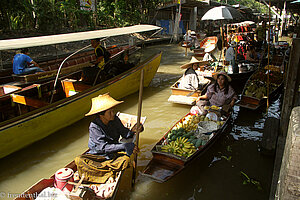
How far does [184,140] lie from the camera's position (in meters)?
4.53

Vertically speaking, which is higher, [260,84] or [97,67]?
[97,67]

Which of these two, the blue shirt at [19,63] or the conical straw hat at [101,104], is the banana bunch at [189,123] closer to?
the conical straw hat at [101,104]

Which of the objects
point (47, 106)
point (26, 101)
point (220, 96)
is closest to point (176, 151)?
point (220, 96)

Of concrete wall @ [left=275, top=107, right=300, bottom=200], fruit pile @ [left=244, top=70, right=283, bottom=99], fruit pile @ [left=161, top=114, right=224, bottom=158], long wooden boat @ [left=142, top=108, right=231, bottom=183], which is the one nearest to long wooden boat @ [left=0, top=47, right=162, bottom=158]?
fruit pile @ [left=161, top=114, right=224, bottom=158]

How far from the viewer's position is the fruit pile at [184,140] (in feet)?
13.8

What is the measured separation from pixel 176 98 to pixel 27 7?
9.82 metres

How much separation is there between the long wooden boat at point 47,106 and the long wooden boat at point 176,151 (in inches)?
94.6

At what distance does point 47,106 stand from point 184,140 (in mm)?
3240

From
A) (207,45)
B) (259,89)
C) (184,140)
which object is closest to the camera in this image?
(184,140)

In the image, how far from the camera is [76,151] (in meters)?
5.33

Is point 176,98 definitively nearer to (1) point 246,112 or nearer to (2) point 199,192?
(1) point 246,112

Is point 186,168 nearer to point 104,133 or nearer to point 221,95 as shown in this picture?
point 104,133

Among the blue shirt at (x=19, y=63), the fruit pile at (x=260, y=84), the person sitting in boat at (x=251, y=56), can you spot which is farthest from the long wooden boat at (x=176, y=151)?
the person sitting in boat at (x=251, y=56)

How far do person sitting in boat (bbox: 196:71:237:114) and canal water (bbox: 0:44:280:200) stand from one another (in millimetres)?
834
